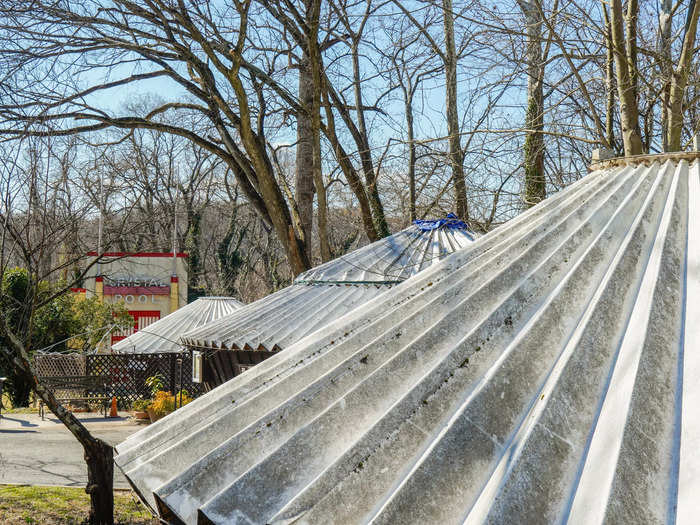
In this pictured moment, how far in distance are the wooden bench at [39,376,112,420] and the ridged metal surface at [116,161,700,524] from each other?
54.2 ft

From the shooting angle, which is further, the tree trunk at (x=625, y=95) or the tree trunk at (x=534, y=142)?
A: the tree trunk at (x=534, y=142)

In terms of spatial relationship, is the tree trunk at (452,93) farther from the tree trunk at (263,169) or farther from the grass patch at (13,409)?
the grass patch at (13,409)

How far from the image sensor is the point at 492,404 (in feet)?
6.59

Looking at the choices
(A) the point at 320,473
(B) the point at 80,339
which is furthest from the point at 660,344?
(B) the point at 80,339

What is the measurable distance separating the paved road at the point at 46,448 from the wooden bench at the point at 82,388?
473mm

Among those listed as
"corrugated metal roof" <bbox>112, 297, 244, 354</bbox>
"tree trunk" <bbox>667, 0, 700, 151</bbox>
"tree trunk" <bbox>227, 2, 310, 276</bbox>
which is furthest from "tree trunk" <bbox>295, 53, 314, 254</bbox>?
"tree trunk" <bbox>667, 0, 700, 151</bbox>

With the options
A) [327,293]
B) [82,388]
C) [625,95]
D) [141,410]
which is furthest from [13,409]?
[625,95]

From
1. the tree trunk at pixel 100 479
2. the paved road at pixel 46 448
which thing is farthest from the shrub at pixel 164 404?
the tree trunk at pixel 100 479

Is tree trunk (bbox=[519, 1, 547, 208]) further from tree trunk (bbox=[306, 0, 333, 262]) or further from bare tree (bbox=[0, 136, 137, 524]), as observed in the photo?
bare tree (bbox=[0, 136, 137, 524])

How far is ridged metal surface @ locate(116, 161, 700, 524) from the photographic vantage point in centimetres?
172

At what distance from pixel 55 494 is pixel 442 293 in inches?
297

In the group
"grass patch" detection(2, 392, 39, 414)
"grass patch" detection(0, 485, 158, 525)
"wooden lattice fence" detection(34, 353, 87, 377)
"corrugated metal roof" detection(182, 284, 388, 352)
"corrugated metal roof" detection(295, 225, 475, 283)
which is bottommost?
"grass patch" detection(2, 392, 39, 414)

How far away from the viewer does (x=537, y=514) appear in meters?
1.64

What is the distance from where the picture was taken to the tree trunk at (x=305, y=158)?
13.7 m
